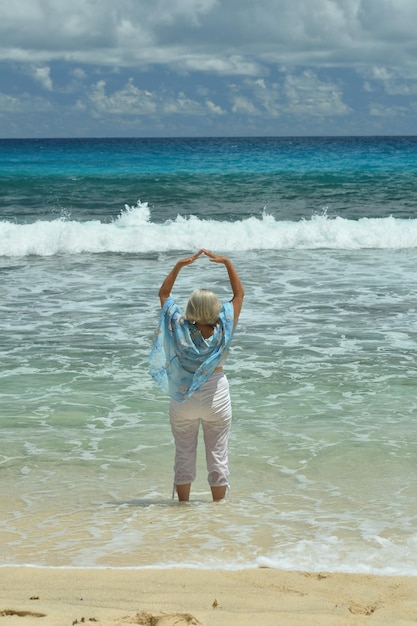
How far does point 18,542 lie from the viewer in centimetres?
494

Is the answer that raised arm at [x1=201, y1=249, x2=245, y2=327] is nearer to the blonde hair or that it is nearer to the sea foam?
the blonde hair

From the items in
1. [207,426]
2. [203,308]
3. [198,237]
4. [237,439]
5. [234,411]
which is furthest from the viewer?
[198,237]

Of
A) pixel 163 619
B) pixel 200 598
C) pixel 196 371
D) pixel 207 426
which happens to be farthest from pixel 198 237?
pixel 163 619

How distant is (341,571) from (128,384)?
4.58 m

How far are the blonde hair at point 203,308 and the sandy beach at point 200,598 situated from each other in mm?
1618

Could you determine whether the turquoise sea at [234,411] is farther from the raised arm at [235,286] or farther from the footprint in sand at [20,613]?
the raised arm at [235,286]

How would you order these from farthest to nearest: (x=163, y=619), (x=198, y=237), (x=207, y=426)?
(x=198, y=237) < (x=207, y=426) < (x=163, y=619)

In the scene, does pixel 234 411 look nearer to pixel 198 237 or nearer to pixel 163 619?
pixel 163 619

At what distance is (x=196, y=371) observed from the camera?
17.7 ft

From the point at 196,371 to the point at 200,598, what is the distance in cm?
169

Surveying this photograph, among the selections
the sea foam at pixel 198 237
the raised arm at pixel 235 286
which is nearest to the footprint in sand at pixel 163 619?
the raised arm at pixel 235 286

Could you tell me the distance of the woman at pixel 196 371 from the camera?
5.39 metres

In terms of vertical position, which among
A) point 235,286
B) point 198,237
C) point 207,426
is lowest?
point 207,426

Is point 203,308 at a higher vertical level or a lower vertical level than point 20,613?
higher
